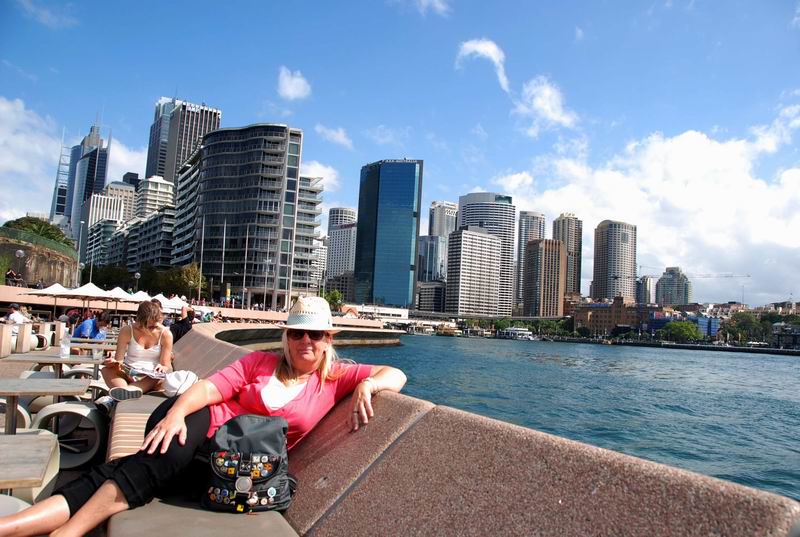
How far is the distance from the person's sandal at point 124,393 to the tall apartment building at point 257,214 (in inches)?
3639

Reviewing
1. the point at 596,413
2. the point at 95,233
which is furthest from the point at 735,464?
the point at 95,233

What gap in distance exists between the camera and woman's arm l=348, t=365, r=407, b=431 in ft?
9.94

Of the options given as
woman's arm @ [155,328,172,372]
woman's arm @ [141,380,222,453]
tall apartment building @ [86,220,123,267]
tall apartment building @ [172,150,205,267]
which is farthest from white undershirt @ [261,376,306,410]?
tall apartment building @ [86,220,123,267]

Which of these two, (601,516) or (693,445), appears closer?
(601,516)

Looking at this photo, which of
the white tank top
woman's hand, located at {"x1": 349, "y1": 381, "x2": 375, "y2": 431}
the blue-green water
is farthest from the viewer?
the blue-green water

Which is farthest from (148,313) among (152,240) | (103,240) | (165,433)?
(103,240)

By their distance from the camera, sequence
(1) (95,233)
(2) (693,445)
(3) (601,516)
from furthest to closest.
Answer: (1) (95,233) → (2) (693,445) → (3) (601,516)

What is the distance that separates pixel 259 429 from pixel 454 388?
85.0 feet

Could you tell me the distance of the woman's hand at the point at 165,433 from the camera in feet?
9.09

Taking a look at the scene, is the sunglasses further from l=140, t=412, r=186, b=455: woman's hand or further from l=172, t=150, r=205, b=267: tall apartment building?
l=172, t=150, r=205, b=267: tall apartment building

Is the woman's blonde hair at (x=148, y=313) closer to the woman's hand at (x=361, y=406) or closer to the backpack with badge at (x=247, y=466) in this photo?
the backpack with badge at (x=247, y=466)

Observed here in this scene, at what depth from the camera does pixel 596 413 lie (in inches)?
845

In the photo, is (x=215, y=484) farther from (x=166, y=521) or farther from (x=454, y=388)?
(x=454, y=388)

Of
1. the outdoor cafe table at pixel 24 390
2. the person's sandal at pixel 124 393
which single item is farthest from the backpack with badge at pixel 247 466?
→ the person's sandal at pixel 124 393
